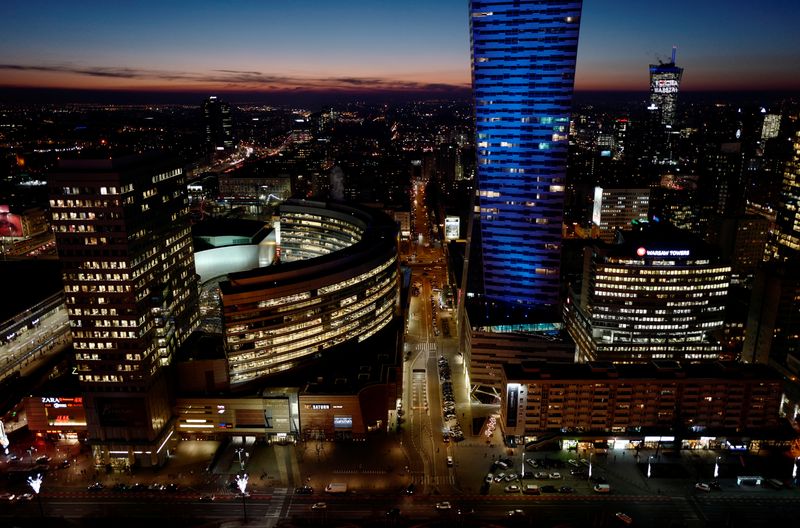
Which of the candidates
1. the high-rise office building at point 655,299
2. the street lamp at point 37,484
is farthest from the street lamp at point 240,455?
the high-rise office building at point 655,299

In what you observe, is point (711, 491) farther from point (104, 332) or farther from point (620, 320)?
point (104, 332)

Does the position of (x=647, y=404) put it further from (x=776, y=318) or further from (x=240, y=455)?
(x=240, y=455)

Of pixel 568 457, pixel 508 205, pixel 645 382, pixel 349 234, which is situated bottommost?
pixel 568 457

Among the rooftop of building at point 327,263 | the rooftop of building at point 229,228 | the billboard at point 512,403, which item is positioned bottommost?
the billboard at point 512,403

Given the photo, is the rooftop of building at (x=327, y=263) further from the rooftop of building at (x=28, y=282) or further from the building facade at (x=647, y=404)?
the rooftop of building at (x=28, y=282)

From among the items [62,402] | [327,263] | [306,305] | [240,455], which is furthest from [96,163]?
[240,455]

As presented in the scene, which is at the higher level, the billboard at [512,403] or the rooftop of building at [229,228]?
the rooftop of building at [229,228]

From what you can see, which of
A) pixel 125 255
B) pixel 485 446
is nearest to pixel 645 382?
pixel 485 446
